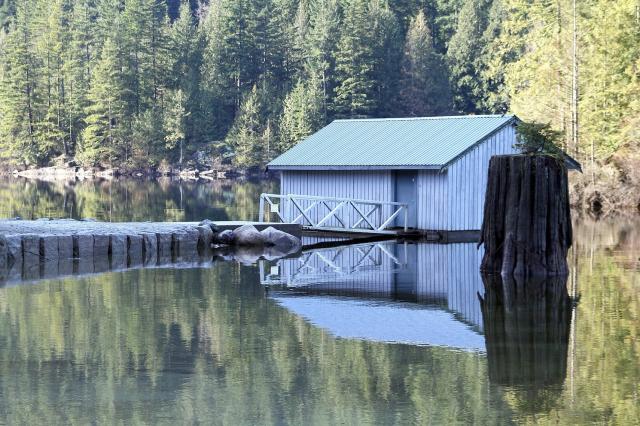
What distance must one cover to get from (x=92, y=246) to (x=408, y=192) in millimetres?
10957

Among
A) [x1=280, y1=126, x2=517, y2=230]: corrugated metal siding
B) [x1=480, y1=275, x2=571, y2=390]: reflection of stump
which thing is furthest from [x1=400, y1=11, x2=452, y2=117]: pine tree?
[x1=480, y1=275, x2=571, y2=390]: reflection of stump

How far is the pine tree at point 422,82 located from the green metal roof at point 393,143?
235 ft

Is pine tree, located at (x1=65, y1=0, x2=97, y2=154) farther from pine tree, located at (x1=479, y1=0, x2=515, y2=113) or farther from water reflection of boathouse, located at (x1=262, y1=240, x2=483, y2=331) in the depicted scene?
water reflection of boathouse, located at (x1=262, y1=240, x2=483, y2=331)

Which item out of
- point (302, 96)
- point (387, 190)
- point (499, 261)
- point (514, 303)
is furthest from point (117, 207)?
point (302, 96)

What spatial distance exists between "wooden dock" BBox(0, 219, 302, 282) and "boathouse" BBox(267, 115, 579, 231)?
5677 millimetres

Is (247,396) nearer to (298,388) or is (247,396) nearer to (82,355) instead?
(298,388)

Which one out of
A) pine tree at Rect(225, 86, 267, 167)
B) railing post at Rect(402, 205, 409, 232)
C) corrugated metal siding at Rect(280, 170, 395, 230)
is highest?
pine tree at Rect(225, 86, 267, 167)

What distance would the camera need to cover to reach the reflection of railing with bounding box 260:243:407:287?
21.0 meters

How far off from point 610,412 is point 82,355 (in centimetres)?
566

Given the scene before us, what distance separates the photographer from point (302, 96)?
10281cm

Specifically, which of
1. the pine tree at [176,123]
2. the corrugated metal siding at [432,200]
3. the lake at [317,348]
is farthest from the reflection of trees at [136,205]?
the pine tree at [176,123]

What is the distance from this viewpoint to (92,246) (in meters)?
24.9

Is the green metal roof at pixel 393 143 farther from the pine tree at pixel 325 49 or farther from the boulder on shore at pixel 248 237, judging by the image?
the pine tree at pixel 325 49

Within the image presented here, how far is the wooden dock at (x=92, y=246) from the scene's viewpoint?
22.8 metres
